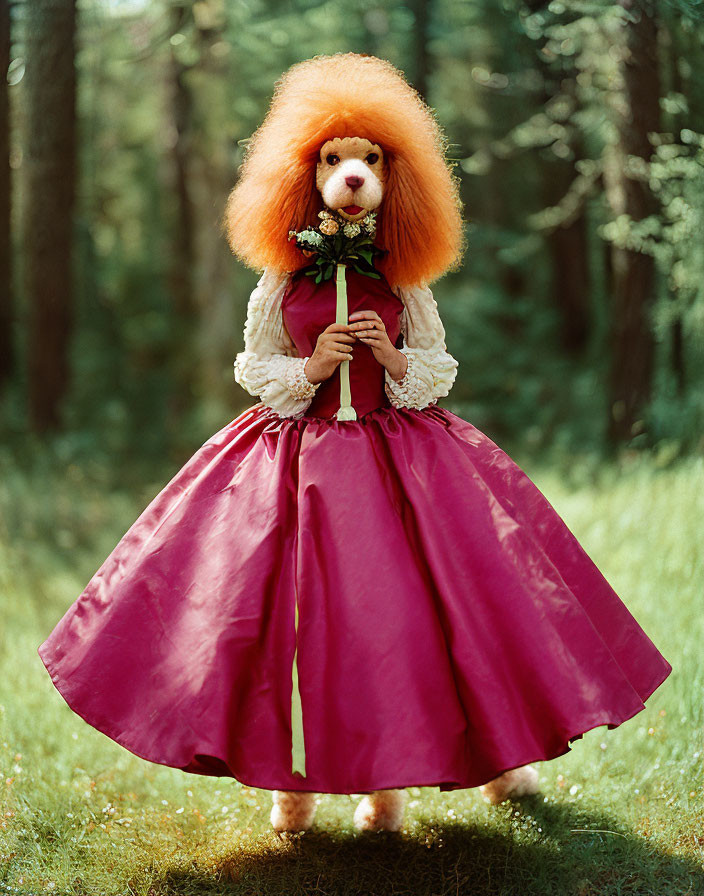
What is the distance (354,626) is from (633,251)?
5540 millimetres

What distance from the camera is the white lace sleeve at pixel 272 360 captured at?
108 inches

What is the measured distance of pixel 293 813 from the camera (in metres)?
2.86

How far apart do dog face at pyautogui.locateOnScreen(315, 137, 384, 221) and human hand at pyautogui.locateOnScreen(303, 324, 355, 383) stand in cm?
35

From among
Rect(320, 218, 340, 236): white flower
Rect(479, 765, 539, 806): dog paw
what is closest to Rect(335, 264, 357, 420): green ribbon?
Rect(320, 218, 340, 236): white flower

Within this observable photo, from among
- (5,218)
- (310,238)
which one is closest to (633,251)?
(310,238)

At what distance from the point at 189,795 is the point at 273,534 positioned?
1.25 metres

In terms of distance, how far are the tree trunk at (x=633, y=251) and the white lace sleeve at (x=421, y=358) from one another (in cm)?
329

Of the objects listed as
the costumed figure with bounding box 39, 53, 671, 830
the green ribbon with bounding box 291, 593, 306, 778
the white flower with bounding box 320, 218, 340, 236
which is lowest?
the green ribbon with bounding box 291, 593, 306, 778

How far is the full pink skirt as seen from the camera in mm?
2289

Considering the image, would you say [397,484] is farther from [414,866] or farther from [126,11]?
[126,11]

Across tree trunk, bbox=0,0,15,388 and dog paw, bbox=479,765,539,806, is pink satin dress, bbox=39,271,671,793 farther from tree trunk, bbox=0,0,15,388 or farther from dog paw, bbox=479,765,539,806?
tree trunk, bbox=0,0,15,388

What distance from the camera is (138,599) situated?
2.52 metres

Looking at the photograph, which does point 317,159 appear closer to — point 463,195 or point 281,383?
point 281,383

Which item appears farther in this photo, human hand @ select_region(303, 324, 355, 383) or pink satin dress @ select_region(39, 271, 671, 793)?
human hand @ select_region(303, 324, 355, 383)
